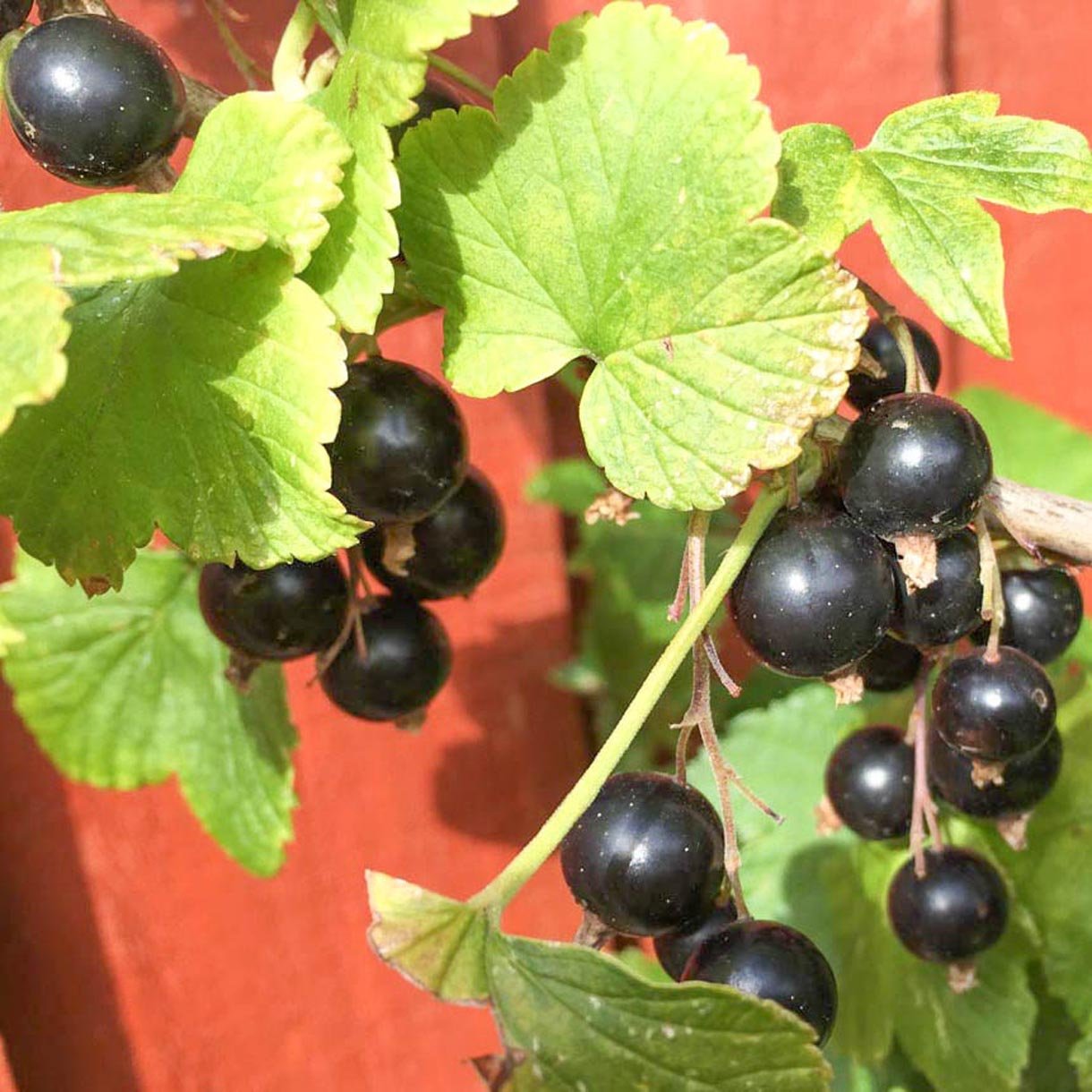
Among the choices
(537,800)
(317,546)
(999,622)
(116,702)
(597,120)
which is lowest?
(537,800)

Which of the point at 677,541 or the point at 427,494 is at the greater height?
the point at 427,494

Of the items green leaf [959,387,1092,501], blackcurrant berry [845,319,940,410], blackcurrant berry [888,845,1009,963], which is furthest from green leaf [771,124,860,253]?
green leaf [959,387,1092,501]

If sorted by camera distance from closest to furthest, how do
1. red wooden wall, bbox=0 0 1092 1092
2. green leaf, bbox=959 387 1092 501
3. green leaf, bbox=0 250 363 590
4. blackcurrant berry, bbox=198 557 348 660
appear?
green leaf, bbox=0 250 363 590, blackcurrant berry, bbox=198 557 348 660, red wooden wall, bbox=0 0 1092 1092, green leaf, bbox=959 387 1092 501

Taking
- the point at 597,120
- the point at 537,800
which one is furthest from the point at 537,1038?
the point at 537,800

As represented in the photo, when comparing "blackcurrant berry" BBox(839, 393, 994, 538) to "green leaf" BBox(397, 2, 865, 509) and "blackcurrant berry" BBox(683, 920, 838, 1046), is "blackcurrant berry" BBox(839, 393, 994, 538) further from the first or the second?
"blackcurrant berry" BBox(683, 920, 838, 1046)

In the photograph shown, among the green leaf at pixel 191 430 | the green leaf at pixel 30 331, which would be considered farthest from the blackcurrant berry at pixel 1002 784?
A: the green leaf at pixel 30 331

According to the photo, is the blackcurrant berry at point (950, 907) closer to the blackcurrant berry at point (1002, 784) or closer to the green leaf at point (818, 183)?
the blackcurrant berry at point (1002, 784)

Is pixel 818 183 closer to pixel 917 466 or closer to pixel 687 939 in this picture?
pixel 917 466

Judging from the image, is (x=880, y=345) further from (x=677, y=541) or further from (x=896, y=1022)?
(x=677, y=541)
